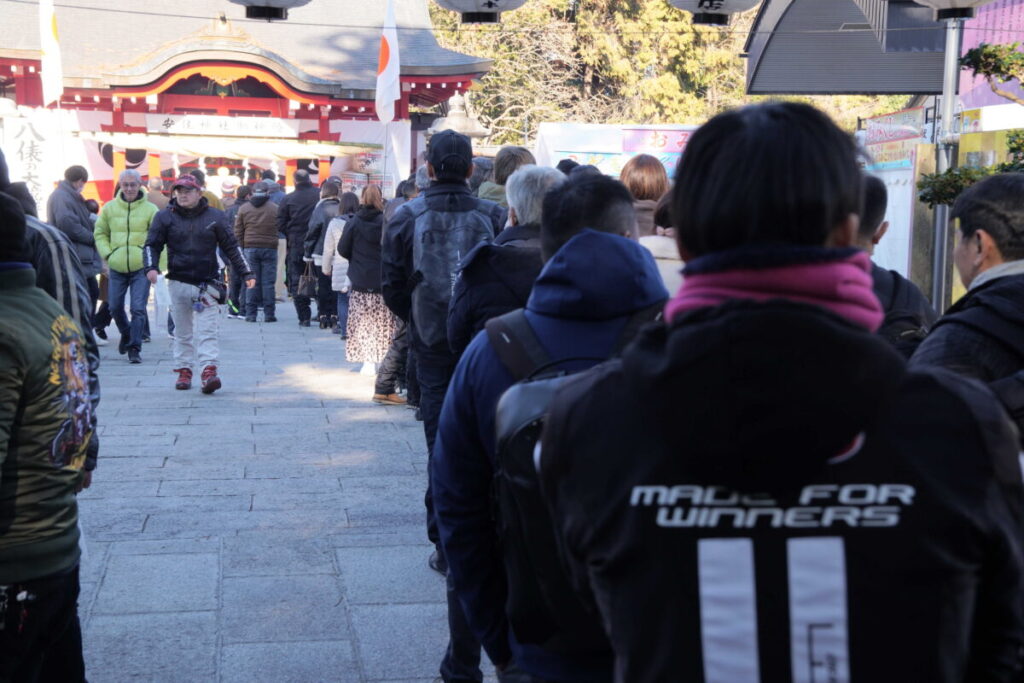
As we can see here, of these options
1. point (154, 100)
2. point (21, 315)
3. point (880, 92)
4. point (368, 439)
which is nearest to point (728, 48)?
point (154, 100)

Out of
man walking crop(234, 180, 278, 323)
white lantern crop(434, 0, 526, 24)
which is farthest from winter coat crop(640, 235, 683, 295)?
man walking crop(234, 180, 278, 323)

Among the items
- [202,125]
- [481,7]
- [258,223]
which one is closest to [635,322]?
[481,7]

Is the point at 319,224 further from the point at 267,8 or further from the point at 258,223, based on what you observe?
the point at 267,8

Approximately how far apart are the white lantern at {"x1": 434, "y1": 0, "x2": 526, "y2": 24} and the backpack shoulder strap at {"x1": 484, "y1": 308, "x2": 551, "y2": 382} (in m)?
5.63

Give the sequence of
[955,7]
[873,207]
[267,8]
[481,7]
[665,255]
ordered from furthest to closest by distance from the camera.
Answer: [267,8] → [481,7] → [955,7] → [665,255] → [873,207]

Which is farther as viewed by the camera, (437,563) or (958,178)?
(958,178)

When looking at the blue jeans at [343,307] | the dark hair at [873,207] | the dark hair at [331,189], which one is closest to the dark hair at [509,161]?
the dark hair at [873,207]

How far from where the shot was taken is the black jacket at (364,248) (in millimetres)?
9836

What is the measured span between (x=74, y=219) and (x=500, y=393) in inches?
372

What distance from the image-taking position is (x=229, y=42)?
19797 mm

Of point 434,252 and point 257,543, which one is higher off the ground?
point 434,252

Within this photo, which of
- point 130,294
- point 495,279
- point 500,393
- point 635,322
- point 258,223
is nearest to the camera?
point 635,322

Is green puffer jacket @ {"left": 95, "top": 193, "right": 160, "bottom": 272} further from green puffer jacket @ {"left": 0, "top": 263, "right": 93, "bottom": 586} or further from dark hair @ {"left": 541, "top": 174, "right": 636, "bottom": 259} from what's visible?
dark hair @ {"left": 541, "top": 174, "right": 636, "bottom": 259}

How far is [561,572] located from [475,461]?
21.7 inches
